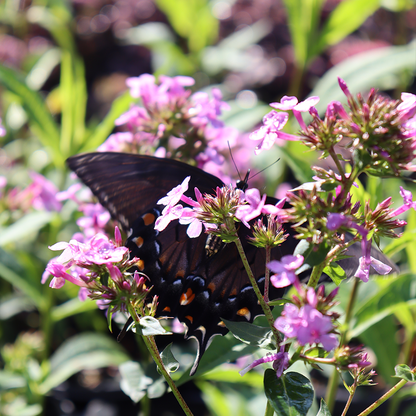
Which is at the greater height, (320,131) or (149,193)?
(320,131)

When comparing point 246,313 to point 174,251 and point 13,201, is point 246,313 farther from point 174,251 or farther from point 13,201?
point 13,201

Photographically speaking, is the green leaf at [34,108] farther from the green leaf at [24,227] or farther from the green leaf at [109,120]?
the green leaf at [24,227]

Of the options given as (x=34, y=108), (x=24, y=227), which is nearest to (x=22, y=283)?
(x=24, y=227)

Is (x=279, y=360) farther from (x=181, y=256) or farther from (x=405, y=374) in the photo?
(x=181, y=256)

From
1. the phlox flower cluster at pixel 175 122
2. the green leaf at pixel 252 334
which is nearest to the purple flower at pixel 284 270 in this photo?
the green leaf at pixel 252 334

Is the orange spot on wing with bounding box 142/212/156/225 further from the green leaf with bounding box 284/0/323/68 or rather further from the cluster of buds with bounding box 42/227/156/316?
the green leaf with bounding box 284/0/323/68

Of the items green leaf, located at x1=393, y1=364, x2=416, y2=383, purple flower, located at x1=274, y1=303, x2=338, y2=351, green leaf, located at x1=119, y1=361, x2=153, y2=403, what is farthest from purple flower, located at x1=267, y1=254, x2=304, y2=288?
green leaf, located at x1=119, y1=361, x2=153, y2=403

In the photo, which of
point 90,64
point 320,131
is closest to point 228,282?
point 320,131
